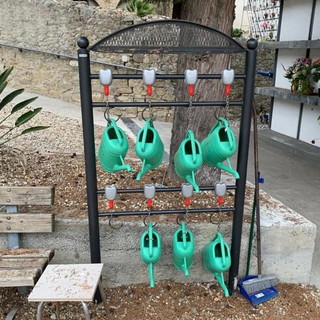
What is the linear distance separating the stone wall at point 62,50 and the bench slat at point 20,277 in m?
5.79

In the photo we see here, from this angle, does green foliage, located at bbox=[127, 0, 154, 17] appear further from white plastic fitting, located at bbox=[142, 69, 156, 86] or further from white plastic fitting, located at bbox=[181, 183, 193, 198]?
white plastic fitting, located at bbox=[181, 183, 193, 198]

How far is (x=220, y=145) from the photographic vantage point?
6.19 ft

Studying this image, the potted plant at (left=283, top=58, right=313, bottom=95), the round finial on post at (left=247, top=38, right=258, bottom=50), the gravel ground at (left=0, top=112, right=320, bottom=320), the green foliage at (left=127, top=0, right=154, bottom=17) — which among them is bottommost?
the gravel ground at (left=0, top=112, right=320, bottom=320)

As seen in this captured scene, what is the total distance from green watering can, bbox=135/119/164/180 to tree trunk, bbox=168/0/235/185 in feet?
1.92

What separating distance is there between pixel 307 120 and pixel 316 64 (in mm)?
1073

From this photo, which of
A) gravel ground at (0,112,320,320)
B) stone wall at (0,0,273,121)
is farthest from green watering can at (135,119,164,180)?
stone wall at (0,0,273,121)

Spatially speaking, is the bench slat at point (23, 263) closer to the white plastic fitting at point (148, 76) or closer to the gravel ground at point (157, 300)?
the gravel ground at point (157, 300)

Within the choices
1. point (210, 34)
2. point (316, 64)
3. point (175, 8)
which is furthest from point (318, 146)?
point (210, 34)

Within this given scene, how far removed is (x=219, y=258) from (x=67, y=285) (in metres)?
0.84

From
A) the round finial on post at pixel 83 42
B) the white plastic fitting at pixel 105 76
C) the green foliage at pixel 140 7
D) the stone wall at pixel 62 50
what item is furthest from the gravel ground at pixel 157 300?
the green foliage at pixel 140 7

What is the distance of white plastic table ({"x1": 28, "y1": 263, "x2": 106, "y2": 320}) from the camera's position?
1710 mm

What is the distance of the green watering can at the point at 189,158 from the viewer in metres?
1.87

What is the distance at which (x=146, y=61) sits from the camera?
24.8 feet

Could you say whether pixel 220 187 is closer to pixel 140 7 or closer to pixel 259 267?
pixel 259 267
